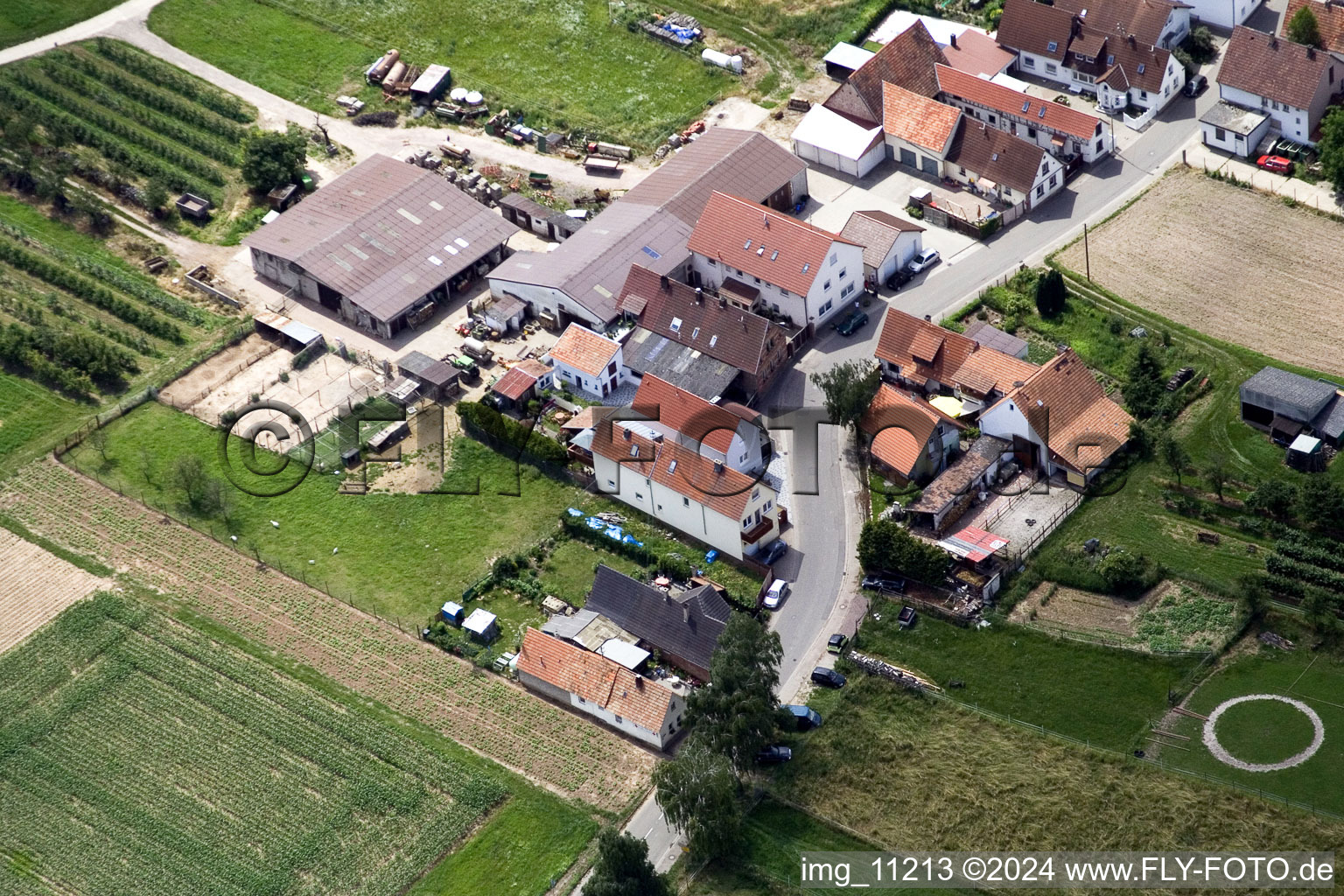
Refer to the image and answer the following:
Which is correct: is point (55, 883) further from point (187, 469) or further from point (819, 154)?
point (819, 154)

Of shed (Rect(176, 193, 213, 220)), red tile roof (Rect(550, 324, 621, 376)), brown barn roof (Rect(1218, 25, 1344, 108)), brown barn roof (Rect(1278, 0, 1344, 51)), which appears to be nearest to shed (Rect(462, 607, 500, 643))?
red tile roof (Rect(550, 324, 621, 376))

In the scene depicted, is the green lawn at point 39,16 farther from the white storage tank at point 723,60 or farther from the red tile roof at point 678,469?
the red tile roof at point 678,469

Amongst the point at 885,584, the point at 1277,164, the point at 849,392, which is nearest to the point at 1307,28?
the point at 1277,164

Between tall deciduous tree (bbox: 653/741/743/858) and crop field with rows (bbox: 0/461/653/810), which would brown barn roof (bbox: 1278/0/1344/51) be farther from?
crop field with rows (bbox: 0/461/653/810)

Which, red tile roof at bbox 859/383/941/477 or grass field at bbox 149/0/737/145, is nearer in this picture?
red tile roof at bbox 859/383/941/477

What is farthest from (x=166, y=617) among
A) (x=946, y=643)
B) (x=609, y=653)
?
(x=946, y=643)

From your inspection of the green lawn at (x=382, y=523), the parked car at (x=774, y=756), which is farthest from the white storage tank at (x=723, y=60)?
the parked car at (x=774, y=756)
